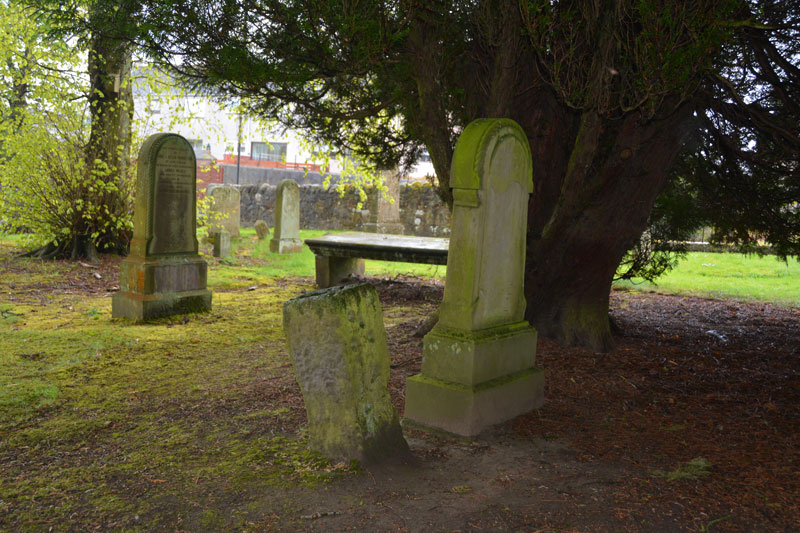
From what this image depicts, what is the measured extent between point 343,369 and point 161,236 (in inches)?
191

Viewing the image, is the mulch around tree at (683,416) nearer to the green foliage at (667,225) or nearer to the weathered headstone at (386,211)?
the green foliage at (667,225)

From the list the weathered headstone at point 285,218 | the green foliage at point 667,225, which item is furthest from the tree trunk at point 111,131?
the green foliage at point 667,225

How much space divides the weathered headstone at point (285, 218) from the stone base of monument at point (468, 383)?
1151cm

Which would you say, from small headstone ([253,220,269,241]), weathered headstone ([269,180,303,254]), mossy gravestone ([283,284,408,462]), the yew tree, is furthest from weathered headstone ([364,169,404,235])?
mossy gravestone ([283,284,408,462])

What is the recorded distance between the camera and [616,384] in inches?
210

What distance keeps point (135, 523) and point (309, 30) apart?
3804mm

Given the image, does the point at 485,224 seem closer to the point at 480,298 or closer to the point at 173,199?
the point at 480,298

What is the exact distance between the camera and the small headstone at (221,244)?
14.0m

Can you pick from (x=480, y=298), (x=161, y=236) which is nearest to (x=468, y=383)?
(x=480, y=298)

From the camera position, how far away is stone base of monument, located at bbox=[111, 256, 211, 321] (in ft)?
24.1

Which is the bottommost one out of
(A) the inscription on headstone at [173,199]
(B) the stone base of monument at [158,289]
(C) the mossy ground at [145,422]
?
(C) the mossy ground at [145,422]

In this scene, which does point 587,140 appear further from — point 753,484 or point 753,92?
point 753,484

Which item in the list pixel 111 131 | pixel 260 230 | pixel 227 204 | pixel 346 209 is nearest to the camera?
pixel 111 131

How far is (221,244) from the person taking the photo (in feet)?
46.2
